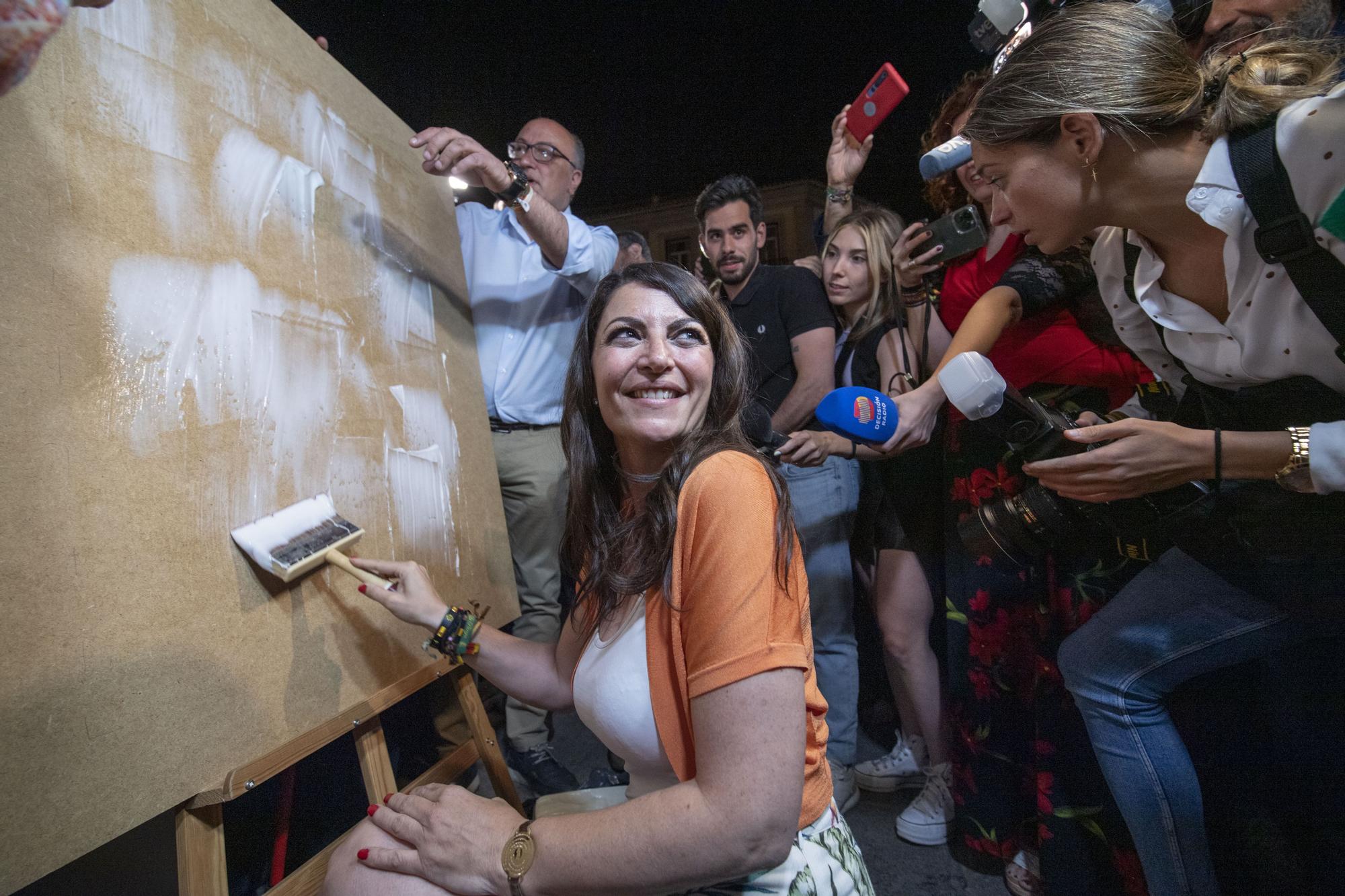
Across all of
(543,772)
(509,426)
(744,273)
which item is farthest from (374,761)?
(744,273)

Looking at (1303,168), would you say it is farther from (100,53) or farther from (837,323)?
(100,53)

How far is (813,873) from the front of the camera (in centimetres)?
83

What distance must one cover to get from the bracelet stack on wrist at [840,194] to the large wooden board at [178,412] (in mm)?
1404

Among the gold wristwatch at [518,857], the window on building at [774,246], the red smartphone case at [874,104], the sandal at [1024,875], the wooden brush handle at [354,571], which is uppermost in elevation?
the window on building at [774,246]

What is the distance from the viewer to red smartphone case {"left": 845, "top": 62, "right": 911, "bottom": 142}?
1.93 meters

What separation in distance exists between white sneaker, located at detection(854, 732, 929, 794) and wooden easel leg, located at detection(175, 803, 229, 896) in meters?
1.64

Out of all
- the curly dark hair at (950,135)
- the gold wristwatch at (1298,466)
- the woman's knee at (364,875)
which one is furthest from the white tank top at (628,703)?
the curly dark hair at (950,135)

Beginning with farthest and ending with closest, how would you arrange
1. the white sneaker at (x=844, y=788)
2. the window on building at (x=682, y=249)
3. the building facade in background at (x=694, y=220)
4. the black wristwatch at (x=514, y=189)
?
the window on building at (x=682, y=249), the building facade in background at (x=694, y=220), the white sneaker at (x=844, y=788), the black wristwatch at (x=514, y=189)

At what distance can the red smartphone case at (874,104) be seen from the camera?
193 centimetres

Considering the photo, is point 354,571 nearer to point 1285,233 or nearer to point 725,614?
point 725,614

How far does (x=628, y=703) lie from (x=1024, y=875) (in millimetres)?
1254

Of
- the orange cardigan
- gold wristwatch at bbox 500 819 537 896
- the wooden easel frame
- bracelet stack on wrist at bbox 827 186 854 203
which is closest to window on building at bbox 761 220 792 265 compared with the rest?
bracelet stack on wrist at bbox 827 186 854 203

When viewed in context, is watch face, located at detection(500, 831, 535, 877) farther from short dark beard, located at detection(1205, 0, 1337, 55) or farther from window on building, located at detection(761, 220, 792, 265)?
window on building, located at detection(761, 220, 792, 265)

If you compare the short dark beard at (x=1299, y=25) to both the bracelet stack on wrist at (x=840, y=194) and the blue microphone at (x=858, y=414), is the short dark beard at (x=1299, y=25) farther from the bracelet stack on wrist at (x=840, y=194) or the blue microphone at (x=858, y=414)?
the bracelet stack on wrist at (x=840, y=194)
